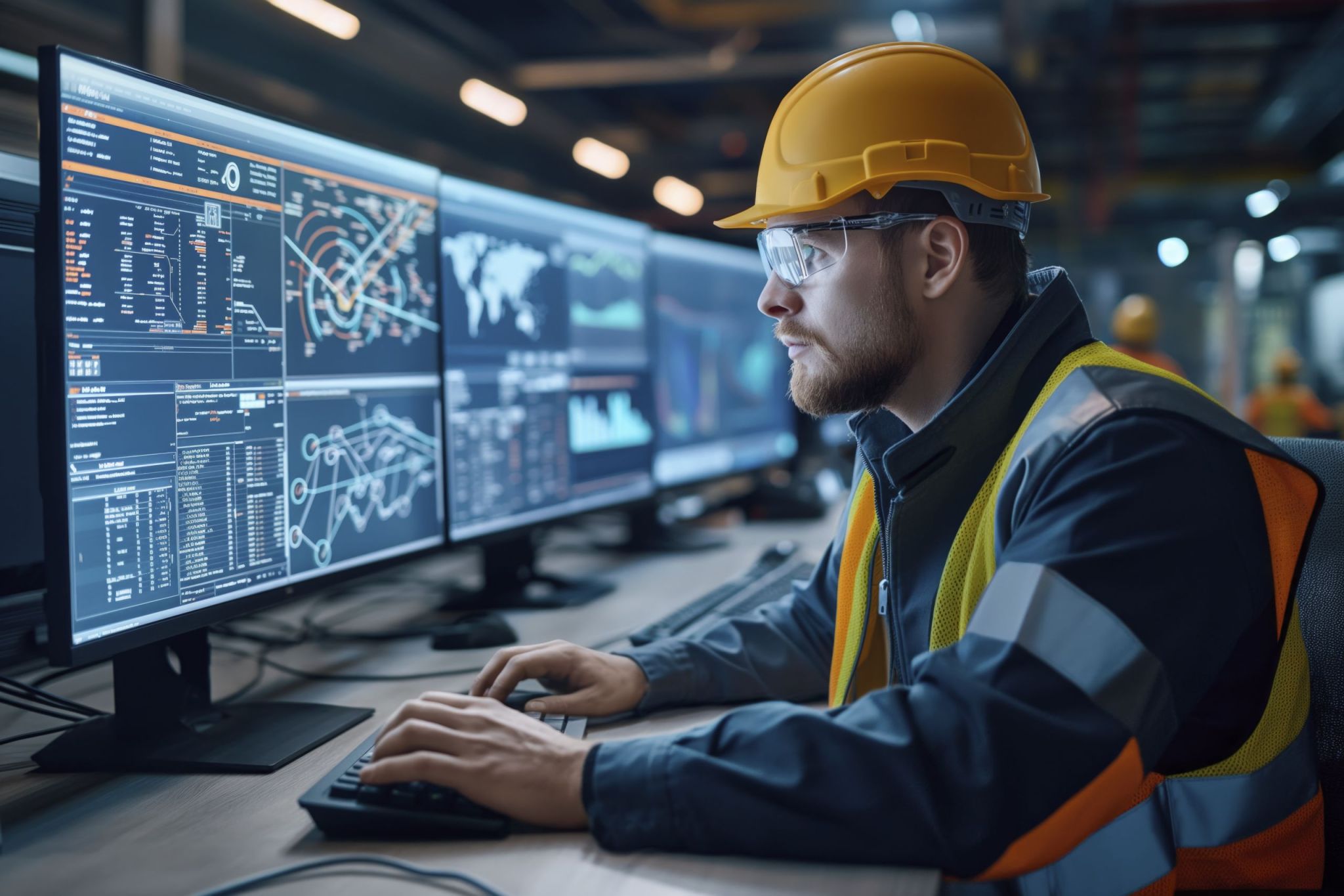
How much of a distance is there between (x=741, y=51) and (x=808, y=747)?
4.32 meters

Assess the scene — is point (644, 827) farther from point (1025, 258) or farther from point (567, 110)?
point (567, 110)

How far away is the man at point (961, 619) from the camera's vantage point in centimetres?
68

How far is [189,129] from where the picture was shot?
926 millimetres

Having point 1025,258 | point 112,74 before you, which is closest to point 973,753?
point 1025,258

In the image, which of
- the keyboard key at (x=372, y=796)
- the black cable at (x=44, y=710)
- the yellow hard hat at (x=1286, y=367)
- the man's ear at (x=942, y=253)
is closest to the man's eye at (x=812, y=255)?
the man's ear at (x=942, y=253)

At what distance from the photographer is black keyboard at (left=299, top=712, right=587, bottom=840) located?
73cm

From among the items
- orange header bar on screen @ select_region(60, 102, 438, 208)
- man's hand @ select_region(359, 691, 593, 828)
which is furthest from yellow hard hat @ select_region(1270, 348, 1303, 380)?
man's hand @ select_region(359, 691, 593, 828)

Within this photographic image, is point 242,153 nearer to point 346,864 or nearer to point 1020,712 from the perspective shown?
point 346,864

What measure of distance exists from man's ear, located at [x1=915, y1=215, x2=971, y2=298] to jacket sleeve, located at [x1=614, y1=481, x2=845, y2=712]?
310 millimetres

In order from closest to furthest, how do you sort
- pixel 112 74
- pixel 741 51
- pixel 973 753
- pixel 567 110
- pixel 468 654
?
pixel 973 753, pixel 112 74, pixel 468 654, pixel 741 51, pixel 567 110

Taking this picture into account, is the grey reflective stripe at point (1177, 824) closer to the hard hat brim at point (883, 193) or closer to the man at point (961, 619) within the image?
the man at point (961, 619)

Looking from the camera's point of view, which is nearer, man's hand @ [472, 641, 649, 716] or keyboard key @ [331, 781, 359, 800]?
keyboard key @ [331, 781, 359, 800]

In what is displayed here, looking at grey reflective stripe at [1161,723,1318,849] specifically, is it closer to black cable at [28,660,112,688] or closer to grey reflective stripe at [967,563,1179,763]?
grey reflective stripe at [967,563,1179,763]

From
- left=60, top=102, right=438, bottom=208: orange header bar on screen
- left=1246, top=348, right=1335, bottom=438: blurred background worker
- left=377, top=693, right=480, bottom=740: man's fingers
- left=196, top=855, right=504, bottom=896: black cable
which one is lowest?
left=196, top=855, right=504, bottom=896: black cable
